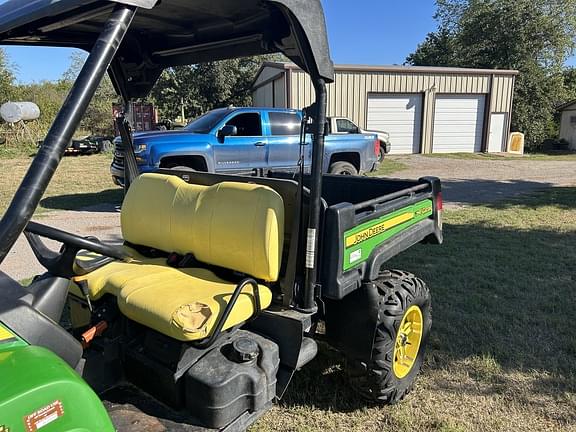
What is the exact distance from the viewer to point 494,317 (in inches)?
156

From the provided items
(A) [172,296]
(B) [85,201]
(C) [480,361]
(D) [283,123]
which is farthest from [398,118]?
(A) [172,296]

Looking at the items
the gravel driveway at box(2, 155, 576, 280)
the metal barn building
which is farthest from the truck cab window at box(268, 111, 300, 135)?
the metal barn building

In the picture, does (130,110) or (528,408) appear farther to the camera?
(130,110)

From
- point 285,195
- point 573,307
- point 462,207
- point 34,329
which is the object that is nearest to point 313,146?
point 285,195

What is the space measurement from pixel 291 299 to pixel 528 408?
5.34 ft

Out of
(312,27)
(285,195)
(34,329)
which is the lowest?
(34,329)

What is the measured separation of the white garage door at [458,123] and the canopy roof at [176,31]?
716 inches

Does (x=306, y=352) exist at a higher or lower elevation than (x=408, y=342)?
higher

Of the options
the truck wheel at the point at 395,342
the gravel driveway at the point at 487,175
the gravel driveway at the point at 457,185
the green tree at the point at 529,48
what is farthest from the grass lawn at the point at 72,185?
the green tree at the point at 529,48

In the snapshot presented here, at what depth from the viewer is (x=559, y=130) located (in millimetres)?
26766

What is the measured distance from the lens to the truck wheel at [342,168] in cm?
971

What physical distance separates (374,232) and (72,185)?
986cm

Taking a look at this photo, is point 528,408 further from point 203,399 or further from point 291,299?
point 203,399

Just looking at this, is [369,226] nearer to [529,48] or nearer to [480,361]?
[480,361]
